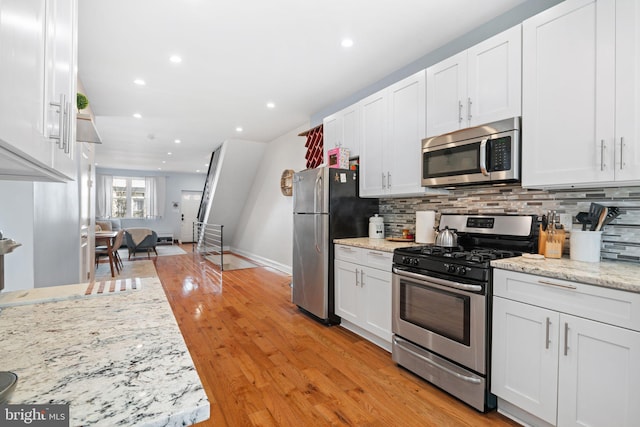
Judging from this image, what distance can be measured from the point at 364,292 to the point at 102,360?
2.47 meters

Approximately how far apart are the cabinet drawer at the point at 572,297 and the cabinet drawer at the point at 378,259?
92cm

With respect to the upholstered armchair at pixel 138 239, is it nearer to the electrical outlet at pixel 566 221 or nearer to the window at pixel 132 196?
the window at pixel 132 196

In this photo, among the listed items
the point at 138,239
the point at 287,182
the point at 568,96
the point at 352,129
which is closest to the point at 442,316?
the point at 568,96

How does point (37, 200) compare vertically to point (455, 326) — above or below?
above

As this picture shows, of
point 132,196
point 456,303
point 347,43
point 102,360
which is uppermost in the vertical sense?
point 347,43

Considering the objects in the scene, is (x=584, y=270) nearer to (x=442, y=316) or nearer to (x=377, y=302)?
(x=442, y=316)

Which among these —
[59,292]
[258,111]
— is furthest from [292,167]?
[59,292]

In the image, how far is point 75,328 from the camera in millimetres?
939

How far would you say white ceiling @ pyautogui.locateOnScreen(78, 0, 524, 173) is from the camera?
240cm

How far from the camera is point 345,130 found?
12.1 ft

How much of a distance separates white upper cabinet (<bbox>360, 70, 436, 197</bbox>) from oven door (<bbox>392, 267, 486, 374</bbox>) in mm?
902

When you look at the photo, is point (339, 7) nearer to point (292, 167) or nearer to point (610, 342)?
point (610, 342)

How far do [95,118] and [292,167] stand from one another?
329cm

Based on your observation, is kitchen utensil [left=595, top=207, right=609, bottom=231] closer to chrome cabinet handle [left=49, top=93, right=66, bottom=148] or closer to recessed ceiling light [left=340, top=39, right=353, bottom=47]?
recessed ceiling light [left=340, top=39, right=353, bottom=47]
